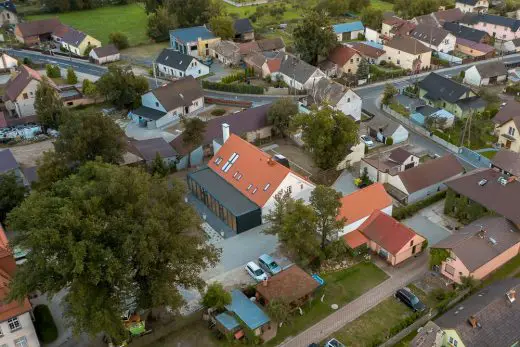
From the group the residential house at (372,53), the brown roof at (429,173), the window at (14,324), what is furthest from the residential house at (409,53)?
the window at (14,324)

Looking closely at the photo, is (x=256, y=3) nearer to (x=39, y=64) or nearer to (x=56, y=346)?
(x=39, y=64)

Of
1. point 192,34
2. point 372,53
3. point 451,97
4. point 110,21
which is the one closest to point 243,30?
point 192,34

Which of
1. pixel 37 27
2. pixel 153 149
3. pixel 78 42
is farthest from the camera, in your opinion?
pixel 37 27

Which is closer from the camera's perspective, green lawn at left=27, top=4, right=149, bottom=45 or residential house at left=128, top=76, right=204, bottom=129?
residential house at left=128, top=76, right=204, bottom=129

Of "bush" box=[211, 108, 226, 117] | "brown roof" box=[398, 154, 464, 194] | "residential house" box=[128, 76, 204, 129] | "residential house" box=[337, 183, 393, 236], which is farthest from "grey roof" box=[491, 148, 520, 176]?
"residential house" box=[128, 76, 204, 129]

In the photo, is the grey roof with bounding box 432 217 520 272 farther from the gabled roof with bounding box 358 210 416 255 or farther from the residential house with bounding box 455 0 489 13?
the residential house with bounding box 455 0 489 13

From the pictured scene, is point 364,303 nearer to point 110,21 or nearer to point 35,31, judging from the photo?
point 35,31
